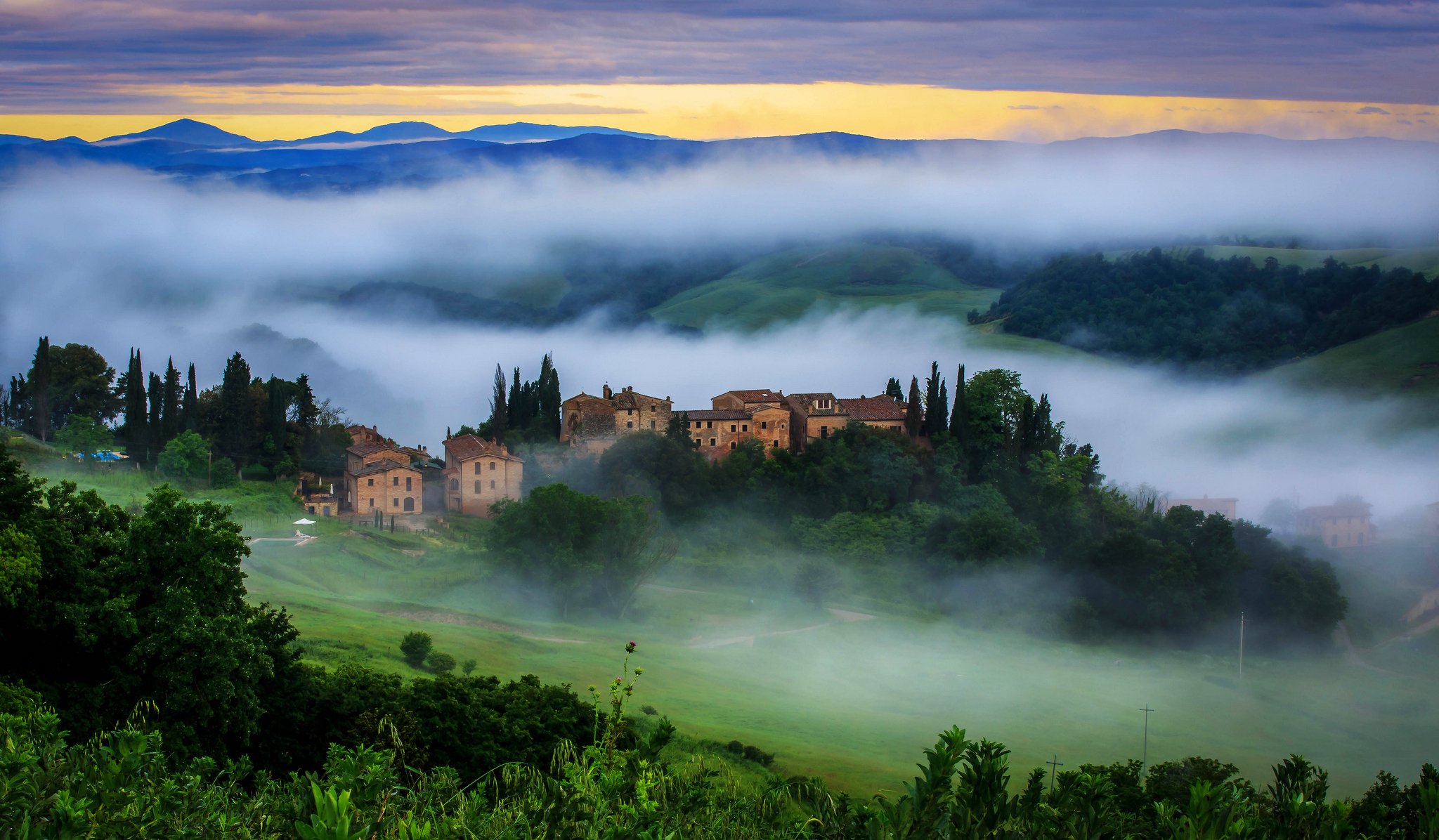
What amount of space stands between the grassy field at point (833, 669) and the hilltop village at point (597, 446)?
4.51 meters

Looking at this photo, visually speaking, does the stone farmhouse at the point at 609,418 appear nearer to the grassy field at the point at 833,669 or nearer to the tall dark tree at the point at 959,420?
the grassy field at the point at 833,669

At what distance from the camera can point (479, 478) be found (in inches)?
2781

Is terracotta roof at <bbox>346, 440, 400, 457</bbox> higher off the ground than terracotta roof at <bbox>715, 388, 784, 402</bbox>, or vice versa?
terracotta roof at <bbox>715, 388, 784, 402</bbox>

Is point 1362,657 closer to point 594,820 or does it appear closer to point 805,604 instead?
point 805,604

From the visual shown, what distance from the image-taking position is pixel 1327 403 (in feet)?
441

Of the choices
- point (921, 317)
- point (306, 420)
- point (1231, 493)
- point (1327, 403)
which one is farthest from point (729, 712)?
point (921, 317)

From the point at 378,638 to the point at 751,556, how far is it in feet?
103

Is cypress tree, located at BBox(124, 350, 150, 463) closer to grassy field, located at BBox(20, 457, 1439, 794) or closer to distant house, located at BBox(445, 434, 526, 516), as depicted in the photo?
grassy field, located at BBox(20, 457, 1439, 794)

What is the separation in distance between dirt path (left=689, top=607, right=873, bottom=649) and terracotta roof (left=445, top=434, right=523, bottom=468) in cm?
2024

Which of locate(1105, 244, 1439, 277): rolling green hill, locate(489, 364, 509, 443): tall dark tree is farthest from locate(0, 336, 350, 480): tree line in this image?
locate(1105, 244, 1439, 277): rolling green hill

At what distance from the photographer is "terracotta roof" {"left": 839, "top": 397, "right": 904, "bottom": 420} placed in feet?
271

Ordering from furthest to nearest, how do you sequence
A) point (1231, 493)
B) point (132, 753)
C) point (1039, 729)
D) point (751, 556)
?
point (1231, 493) → point (751, 556) → point (1039, 729) → point (132, 753)

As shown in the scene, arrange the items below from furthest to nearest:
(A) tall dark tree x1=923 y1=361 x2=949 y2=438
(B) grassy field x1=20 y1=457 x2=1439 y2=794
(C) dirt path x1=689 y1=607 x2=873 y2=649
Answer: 1. (A) tall dark tree x1=923 y1=361 x2=949 y2=438
2. (C) dirt path x1=689 y1=607 x2=873 y2=649
3. (B) grassy field x1=20 y1=457 x2=1439 y2=794

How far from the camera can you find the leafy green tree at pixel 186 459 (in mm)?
63594
